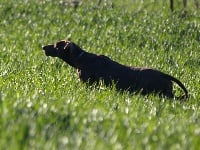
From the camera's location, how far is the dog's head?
33.3 ft

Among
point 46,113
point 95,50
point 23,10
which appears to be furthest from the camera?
point 23,10

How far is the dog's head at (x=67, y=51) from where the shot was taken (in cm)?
1015

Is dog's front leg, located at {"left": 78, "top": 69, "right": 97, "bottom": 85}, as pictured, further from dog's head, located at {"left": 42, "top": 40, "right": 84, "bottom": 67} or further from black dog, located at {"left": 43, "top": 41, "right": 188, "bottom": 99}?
dog's head, located at {"left": 42, "top": 40, "right": 84, "bottom": 67}

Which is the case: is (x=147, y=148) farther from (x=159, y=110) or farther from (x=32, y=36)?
(x=32, y=36)

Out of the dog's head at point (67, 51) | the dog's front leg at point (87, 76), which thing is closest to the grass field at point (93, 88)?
the dog's front leg at point (87, 76)

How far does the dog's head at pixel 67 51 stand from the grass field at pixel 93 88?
0.29 metres

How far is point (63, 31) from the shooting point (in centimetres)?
1659

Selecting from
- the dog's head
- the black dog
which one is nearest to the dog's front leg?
the black dog

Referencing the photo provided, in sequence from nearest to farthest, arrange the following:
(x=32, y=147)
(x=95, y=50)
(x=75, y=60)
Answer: (x=32, y=147), (x=75, y=60), (x=95, y=50)

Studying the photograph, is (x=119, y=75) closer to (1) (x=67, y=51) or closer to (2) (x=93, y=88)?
(2) (x=93, y=88)

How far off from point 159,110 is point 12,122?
228cm

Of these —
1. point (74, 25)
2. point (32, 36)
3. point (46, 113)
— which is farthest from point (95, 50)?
point (46, 113)

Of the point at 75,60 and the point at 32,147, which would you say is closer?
the point at 32,147

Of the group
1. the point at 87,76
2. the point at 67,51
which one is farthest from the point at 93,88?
the point at 67,51
